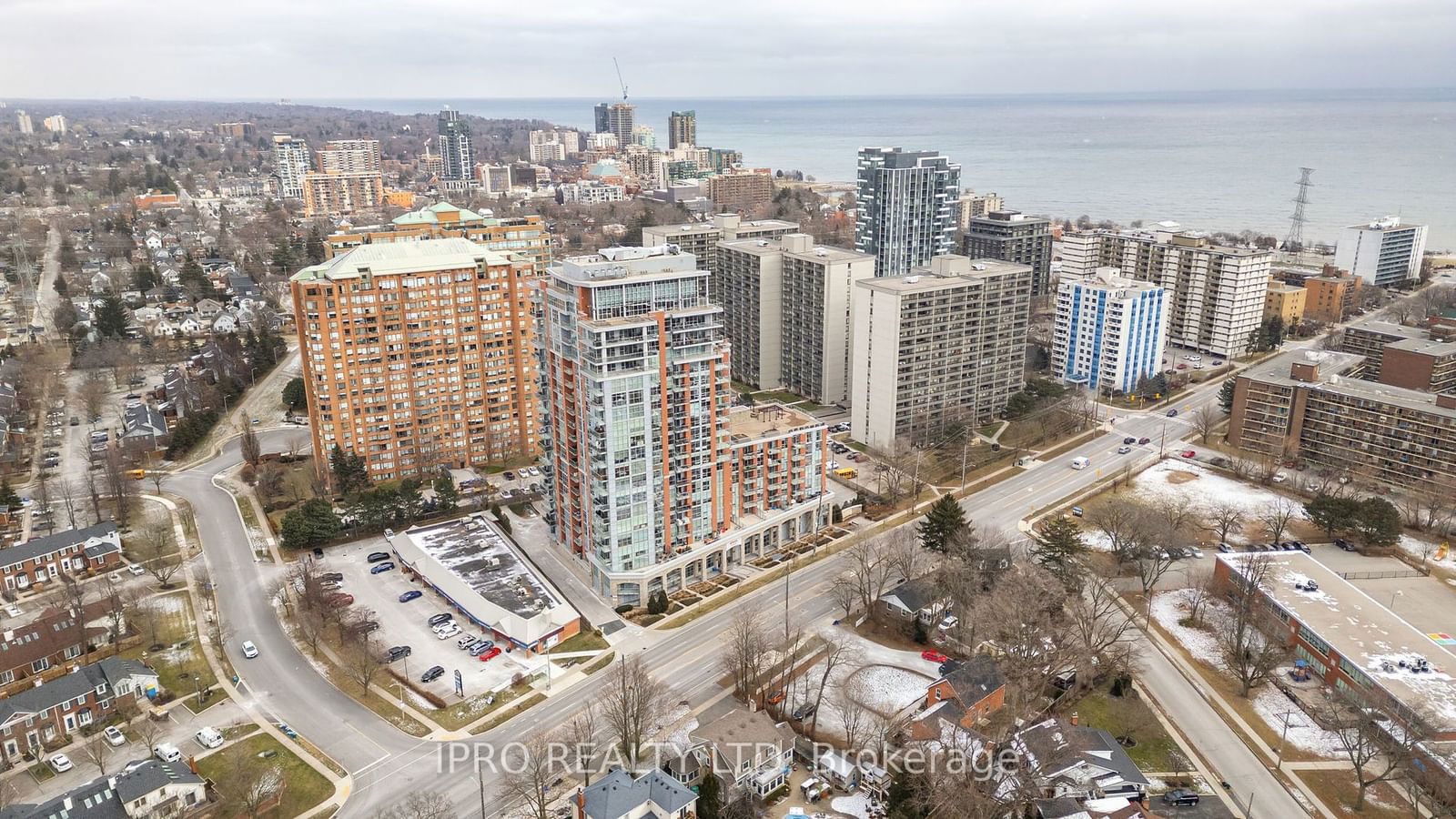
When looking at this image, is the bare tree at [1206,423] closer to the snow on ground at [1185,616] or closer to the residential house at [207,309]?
the snow on ground at [1185,616]

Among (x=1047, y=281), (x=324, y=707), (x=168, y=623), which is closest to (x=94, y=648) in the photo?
(x=168, y=623)

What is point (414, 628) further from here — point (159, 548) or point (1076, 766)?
point (1076, 766)

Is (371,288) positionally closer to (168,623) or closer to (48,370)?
(168,623)

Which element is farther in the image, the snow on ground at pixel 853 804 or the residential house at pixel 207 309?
the residential house at pixel 207 309

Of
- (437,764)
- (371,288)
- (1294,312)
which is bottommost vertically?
(437,764)

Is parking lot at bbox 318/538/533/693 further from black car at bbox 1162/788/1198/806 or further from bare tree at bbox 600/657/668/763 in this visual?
black car at bbox 1162/788/1198/806

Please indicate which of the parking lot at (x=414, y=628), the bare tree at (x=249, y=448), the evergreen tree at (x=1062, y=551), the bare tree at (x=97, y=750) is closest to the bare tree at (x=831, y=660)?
the evergreen tree at (x=1062, y=551)
